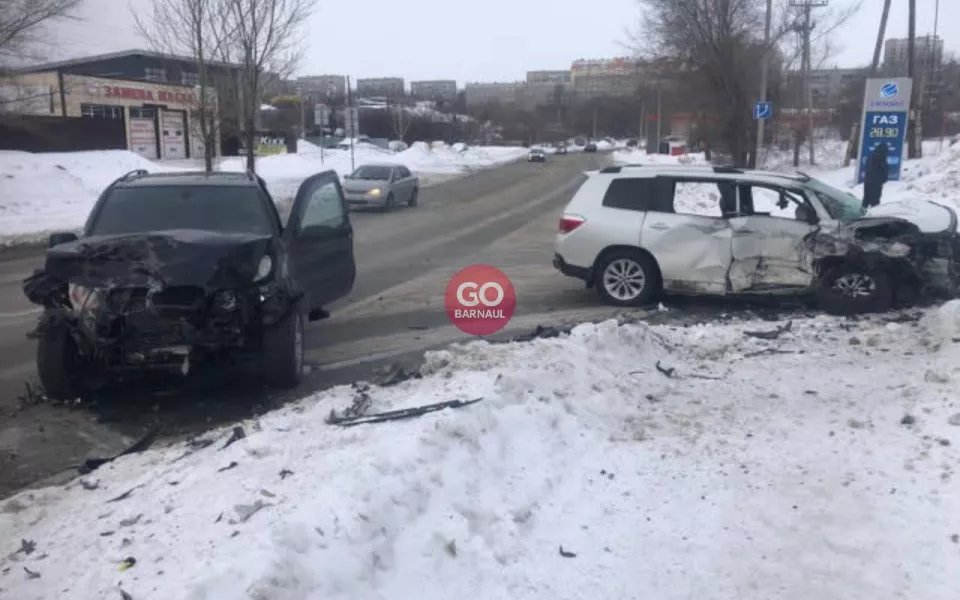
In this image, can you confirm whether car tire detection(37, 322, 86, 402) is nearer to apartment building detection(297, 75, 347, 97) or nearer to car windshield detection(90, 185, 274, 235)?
car windshield detection(90, 185, 274, 235)

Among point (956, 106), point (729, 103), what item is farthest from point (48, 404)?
point (956, 106)

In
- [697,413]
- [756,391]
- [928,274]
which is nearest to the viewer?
[697,413]

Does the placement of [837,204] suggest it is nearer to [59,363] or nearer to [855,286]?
[855,286]

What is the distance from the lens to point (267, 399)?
21.7ft

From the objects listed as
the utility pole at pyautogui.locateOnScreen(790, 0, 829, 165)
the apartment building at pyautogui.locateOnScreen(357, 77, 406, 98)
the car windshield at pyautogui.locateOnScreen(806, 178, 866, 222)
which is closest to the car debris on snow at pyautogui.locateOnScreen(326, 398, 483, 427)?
the car windshield at pyautogui.locateOnScreen(806, 178, 866, 222)

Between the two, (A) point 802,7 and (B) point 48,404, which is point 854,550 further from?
(A) point 802,7

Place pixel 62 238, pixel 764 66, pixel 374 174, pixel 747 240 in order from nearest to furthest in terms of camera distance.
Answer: pixel 62 238, pixel 747 240, pixel 374 174, pixel 764 66

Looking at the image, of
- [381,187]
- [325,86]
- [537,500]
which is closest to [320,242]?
[537,500]

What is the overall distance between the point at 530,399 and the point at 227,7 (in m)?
21.5

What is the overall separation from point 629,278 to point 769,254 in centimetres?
162

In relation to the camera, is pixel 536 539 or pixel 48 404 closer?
pixel 536 539

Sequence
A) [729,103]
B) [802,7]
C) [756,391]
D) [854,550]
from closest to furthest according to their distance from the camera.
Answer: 1. [854,550]
2. [756,391]
3. [729,103]
4. [802,7]

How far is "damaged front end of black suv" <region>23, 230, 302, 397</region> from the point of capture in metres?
6.00

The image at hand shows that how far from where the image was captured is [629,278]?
10.2 m
